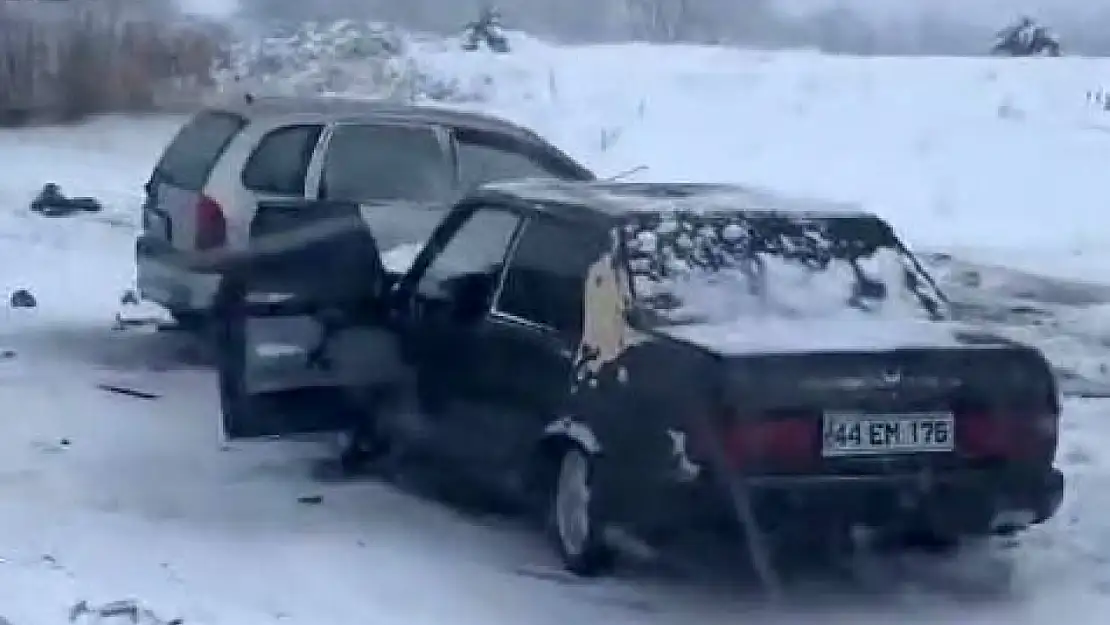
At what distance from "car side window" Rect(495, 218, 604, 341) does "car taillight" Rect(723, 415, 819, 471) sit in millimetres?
949

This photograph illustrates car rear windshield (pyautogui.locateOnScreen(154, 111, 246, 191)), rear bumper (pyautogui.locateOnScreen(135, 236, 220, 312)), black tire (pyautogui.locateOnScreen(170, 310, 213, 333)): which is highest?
car rear windshield (pyautogui.locateOnScreen(154, 111, 246, 191))

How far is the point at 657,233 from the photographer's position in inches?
320

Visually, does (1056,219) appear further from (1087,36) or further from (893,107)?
(1087,36)

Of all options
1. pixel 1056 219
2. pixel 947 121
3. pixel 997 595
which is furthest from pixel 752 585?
pixel 947 121

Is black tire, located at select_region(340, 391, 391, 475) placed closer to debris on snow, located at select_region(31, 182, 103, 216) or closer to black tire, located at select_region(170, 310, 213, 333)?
black tire, located at select_region(170, 310, 213, 333)

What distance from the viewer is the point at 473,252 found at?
29.2 ft

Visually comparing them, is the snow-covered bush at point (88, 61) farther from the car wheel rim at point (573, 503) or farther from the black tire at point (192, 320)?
the car wheel rim at point (573, 503)

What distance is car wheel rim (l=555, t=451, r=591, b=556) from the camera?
7818 mm

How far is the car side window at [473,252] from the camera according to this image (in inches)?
343

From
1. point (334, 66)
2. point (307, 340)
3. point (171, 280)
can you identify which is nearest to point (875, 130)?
point (334, 66)

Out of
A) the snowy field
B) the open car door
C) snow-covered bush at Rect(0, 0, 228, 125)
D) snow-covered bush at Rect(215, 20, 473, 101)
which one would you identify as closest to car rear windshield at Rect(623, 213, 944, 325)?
the snowy field

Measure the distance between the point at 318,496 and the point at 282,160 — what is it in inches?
139

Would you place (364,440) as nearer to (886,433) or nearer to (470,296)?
(470,296)

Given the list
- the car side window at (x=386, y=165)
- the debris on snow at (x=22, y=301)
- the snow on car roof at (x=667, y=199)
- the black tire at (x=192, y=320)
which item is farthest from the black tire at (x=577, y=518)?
the debris on snow at (x=22, y=301)
